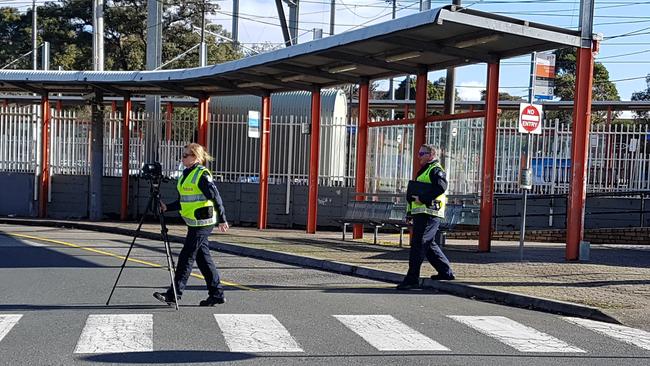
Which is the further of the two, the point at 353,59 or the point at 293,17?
the point at 293,17

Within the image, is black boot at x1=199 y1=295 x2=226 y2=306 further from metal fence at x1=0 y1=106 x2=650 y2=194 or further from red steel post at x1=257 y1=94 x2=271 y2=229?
red steel post at x1=257 y1=94 x2=271 y2=229

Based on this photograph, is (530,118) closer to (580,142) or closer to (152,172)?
(580,142)

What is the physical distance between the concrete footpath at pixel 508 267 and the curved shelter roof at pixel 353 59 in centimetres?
381

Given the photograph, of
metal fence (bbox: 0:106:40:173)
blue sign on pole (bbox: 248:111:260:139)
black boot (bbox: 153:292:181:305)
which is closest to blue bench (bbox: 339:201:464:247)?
blue sign on pole (bbox: 248:111:260:139)

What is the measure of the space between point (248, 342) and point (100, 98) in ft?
55.9

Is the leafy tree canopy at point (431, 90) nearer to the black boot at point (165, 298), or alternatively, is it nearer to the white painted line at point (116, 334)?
the black boot at point (165, 298)

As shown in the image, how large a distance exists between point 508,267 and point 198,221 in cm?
607

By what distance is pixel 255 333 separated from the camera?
835 cm

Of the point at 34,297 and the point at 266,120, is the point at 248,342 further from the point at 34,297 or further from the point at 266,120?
the point at 266,120

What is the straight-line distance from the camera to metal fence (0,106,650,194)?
726 inches

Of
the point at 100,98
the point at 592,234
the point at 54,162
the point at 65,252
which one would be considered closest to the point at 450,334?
the point at 65,252

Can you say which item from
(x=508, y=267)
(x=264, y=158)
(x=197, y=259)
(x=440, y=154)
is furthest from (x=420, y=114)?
Result: (x=197, y=259)

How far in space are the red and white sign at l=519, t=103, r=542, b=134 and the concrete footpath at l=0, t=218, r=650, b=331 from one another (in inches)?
91.7

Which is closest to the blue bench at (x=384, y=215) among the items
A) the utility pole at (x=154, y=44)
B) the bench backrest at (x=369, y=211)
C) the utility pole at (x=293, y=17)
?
the bench backrest at (x=369, y=211)
